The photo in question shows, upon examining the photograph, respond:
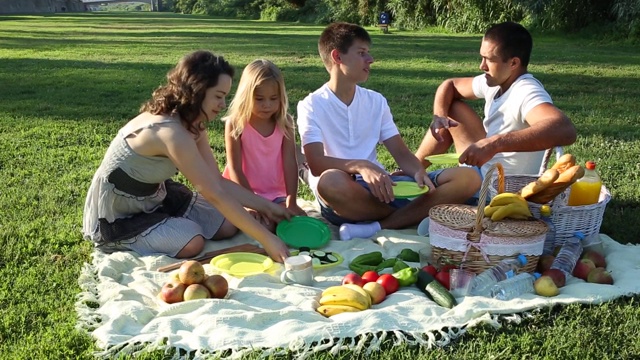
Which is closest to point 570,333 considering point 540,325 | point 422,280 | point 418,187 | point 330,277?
point 540,325

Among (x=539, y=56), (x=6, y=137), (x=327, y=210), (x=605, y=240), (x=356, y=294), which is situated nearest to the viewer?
(x=356, y=294)

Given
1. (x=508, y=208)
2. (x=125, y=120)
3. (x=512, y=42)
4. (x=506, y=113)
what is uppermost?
(x=512, y=42)

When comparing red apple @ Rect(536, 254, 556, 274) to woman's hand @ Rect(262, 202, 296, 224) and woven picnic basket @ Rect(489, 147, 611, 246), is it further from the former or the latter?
woman's hand @ Rect(262, 202, 296, 224)

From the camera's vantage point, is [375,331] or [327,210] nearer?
[375,331]

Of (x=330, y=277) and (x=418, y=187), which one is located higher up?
(x=418, y=187)

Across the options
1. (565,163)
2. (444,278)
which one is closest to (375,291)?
(444,278)

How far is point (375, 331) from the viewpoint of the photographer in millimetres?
2842

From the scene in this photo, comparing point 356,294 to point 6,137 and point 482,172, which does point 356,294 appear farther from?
point 6,137

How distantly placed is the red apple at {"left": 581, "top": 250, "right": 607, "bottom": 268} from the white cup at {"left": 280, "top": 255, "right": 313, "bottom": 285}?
1.52m

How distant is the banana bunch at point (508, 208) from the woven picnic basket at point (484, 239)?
0.10ft

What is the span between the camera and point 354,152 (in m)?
4.64

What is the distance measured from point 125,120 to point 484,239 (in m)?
5.50

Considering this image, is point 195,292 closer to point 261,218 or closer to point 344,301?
point 344,301

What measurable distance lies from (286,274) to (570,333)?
1.41m
